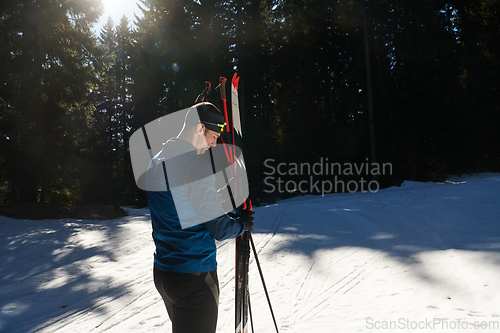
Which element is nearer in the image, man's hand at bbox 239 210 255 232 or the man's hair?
the man's hair

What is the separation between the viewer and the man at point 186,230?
4.74 feet

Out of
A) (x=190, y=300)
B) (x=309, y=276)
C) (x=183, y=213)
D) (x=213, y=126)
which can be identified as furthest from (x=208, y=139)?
(x=309, y=276)

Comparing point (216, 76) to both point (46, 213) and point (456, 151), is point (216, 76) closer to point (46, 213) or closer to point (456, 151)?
point (46, 213)

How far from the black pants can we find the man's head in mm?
666

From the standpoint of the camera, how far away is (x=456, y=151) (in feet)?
70.0

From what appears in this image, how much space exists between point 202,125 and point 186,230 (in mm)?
563

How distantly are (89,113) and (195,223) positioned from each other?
15042 millimetres

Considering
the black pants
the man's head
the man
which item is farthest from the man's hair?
the black pants

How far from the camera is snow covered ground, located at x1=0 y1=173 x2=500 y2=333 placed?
301 centimetres

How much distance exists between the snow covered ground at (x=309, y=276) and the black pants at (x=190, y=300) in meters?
1.65

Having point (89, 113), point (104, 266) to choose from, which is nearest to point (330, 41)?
point (89, 113)

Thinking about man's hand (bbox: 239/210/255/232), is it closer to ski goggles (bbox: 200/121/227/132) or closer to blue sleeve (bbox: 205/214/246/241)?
blue sleeve (bbox: 205/214/246/241)

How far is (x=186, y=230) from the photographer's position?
149 centimetres

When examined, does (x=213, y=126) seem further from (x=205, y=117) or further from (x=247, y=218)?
(x=247, y=218)
